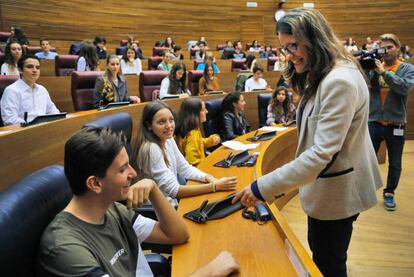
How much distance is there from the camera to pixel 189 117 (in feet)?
8.38

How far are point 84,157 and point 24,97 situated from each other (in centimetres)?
219

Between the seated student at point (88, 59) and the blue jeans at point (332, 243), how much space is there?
3.78m

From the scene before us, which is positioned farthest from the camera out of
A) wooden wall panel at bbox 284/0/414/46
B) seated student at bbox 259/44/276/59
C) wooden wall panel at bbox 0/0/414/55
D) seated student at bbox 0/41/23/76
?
wooden wall panel at bbox 284/0/414/46

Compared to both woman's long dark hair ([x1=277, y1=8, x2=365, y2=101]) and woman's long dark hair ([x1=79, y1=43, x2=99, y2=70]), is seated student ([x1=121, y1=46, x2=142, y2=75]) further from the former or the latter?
woman's long dark hair ([x1=277, y1=8, x2=365, y2=101])

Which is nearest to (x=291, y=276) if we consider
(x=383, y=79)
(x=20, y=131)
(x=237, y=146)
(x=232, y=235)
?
(x=232, y=235)

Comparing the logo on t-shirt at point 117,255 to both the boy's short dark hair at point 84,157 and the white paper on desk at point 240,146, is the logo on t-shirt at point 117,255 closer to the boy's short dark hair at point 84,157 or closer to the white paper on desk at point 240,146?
the boy's short dark hair at point 84,157

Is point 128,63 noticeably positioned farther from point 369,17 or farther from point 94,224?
point 369,17

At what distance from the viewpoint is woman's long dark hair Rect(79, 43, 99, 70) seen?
14.1ft

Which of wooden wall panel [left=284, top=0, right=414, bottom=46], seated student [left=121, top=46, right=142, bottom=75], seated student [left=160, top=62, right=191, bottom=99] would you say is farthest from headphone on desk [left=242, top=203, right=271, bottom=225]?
wooden wall panel [left=284, top=0, right=414, bottom=46]

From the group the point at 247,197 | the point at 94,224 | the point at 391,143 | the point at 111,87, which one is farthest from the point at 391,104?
the point at 94,224

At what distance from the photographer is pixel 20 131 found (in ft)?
5.40

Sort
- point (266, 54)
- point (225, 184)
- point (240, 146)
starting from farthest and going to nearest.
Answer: point (266, 54) → point (240, 146) → point (225, 184)

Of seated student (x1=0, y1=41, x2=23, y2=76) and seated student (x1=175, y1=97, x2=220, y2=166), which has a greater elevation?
seated student (x1=0, y1=41, x2=23, y2=76)

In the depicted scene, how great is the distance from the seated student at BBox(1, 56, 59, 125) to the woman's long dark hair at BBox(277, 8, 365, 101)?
7.25ft
